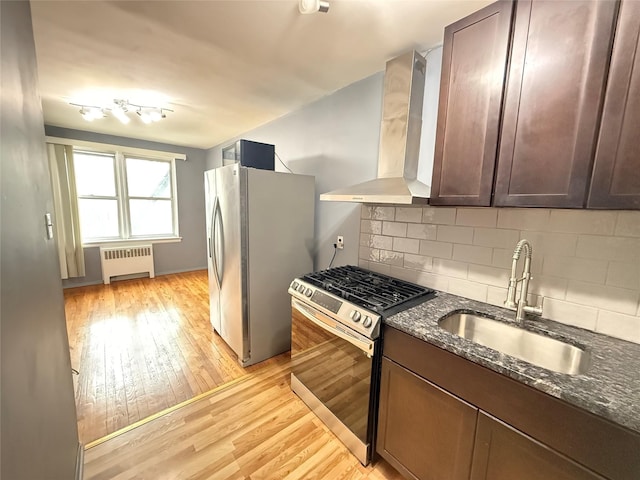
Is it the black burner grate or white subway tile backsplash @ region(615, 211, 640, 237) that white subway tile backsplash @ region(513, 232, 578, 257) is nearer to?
white subway tile backsplash @ region(615, 211, 640, 237)

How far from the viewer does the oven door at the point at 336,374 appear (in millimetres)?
1438

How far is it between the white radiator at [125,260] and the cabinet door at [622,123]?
560 cm

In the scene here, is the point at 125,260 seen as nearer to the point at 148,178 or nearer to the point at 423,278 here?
the point at 148,178

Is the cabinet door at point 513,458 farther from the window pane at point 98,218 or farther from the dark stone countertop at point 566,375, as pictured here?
the window pane at point 98,218

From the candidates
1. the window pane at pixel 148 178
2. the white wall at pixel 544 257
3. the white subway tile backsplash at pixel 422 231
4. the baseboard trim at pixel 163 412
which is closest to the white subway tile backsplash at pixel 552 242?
the white wall at pixel 544 257

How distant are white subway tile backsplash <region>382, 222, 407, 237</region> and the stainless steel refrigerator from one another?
32.4 inches

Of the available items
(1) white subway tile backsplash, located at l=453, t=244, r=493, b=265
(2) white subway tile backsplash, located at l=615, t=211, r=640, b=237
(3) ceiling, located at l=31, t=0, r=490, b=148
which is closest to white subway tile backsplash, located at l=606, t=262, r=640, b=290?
(2) white subway tile backsplash, located at l=615, t=211, r=640, b=237

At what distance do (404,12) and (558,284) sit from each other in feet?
5.46

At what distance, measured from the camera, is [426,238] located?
180 centimetres

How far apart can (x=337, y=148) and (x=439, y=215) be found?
3.92 feet

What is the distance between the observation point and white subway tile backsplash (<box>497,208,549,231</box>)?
134 centimetres

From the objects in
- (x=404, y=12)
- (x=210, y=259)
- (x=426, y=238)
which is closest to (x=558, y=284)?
(x=426, y=238)

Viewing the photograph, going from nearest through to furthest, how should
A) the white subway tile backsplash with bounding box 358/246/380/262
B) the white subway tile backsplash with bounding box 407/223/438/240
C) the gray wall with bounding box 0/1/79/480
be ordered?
1. the gray wall with bounding box 0/1/79/480
2. the white subway tile backsplash with bounding box 407/223/438/240
3. the white subway tile backsplash with bounding box 358/246/380/262

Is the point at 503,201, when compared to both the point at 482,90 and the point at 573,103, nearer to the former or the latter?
the point at 573,103
